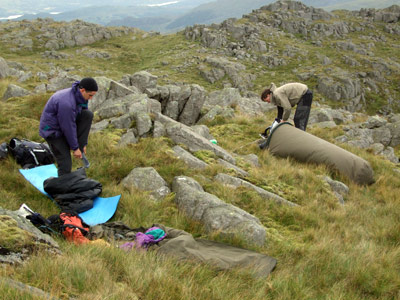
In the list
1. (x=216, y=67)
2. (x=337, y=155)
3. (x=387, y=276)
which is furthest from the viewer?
(x=216, y=67)

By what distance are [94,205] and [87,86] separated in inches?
102

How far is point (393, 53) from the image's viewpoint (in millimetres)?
68000

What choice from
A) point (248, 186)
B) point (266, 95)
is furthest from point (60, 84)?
point (248, 186)

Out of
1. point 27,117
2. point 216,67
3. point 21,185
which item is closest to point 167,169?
point 21,185

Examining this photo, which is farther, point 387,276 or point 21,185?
point 21,185

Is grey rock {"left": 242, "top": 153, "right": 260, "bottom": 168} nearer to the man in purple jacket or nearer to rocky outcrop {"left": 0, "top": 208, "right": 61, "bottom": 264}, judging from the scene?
the man in purple jacket

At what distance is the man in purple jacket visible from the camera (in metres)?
6.29

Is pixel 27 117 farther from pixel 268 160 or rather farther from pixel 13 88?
pixel 268 160

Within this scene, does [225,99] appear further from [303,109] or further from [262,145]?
[262,145]

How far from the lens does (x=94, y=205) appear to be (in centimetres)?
662

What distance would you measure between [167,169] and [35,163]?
356 cm

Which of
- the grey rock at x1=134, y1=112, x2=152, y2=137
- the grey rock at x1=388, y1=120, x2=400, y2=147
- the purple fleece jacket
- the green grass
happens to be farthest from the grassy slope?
the grey rock at x1=388, y1=120, x2=400, y2=147

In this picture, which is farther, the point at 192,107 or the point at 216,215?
the point at 192,107

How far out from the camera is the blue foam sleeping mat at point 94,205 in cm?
610
